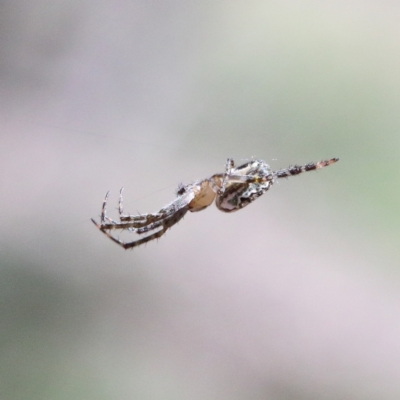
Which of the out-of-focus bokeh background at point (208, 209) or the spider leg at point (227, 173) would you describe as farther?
the out-of-focus bokeh background at point (208, 209)

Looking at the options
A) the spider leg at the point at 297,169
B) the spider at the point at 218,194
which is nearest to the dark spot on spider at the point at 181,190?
the spider at the point at 218,194

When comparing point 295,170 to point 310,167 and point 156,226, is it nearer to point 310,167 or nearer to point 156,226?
point 310,167

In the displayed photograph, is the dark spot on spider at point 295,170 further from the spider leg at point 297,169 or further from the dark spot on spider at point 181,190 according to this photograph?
the dark spot on spider at point 181,190

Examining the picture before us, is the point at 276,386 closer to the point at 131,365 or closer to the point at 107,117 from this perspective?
the point at 131,365

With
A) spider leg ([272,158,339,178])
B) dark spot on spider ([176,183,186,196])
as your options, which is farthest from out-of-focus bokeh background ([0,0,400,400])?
spider leg ([272,158,339,178])

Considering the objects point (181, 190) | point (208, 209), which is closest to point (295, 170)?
point (181, 190)

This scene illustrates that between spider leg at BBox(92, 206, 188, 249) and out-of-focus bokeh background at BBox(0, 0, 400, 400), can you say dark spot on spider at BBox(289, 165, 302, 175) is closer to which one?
spider leg at BBox(92, 206, 188, 249)

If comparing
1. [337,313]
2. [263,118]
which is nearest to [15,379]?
[337,313]
